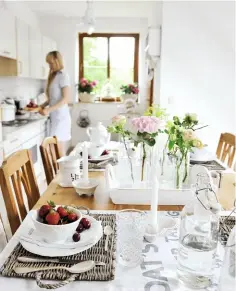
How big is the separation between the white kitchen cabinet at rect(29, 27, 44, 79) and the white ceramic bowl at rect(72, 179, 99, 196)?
127 inches

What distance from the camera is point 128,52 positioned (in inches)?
232

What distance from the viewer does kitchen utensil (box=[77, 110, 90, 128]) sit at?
5758mm

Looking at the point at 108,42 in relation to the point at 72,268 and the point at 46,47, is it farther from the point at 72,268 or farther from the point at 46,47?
the point at 72,268

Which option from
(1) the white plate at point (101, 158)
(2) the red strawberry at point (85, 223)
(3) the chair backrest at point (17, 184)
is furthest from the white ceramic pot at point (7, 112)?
(2) the red strawberry at point (85, 223)

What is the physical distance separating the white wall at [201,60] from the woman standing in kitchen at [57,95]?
1103 mm

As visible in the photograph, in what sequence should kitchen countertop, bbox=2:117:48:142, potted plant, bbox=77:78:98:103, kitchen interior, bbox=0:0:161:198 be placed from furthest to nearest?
potted plant, bbox=77:78:98:103, kitchen interior, bbox=0:0:161:198, kitchen countertop, bbox=2:117:48:142

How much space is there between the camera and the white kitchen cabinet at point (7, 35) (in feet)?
10.9

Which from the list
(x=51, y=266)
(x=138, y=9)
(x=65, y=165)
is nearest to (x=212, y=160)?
(x=65, y=165)

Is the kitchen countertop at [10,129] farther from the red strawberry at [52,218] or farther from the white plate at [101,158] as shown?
the red strawberry at [52,218]

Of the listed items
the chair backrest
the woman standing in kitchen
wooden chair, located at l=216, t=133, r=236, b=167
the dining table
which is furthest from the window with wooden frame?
the dining table

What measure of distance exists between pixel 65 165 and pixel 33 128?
7.82 feet

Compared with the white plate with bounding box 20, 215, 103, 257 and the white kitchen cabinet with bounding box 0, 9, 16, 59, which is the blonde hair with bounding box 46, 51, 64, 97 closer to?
the white kitchen cabinet with bounding box 0, 9, 16, 59

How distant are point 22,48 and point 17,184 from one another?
2862 millimetres

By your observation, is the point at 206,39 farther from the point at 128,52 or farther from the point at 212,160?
the point at 128,52
